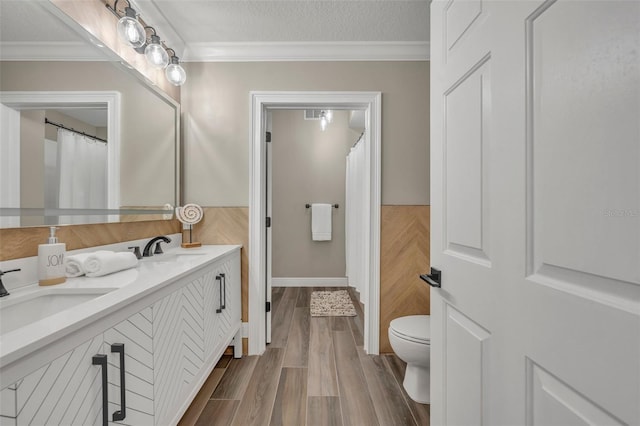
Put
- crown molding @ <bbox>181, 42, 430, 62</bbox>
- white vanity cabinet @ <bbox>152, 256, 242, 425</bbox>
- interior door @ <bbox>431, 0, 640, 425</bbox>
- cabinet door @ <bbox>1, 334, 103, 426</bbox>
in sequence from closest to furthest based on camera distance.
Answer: interior door @ <bbox>431, 0, 640, 425</bbox>
cabinet door @ <bbox>1, 334, 103, 426</bbox>
white vanity cabinet @ <bbox>152, 256, 242, 425</bbox>
crown molding @ <bbox>181, 42, 430, 62</bbox>

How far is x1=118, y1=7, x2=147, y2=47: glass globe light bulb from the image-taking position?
5.14 feet

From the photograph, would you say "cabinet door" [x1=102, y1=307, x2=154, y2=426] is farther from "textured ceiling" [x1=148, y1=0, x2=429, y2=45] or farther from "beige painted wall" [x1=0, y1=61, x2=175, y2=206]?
"textured ceiling" [x1=148, y1=0, x2=429, y2=45]

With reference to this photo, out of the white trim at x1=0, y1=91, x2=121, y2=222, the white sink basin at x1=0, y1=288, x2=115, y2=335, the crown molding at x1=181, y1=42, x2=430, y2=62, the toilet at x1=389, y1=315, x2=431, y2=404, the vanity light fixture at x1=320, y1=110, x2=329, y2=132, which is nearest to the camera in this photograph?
the white sink basin at x1=0, y1=288, x2=115, y2=335

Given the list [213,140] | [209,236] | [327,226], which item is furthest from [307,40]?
[327,226]

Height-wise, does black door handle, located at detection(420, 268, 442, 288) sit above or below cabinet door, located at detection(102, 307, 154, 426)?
above

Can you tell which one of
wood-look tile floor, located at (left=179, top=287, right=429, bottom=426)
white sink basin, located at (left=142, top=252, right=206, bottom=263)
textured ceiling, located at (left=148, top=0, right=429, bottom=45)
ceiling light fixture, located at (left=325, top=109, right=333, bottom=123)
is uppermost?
ceiling light fixture, located at (left=325, top=109, right=333, bottom=123)

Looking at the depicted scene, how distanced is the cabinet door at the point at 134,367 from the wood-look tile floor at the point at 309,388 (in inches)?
24.5

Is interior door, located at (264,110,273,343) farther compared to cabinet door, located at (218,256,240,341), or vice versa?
interior door, located at (264,110,273,343)

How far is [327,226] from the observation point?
4199 millimetres

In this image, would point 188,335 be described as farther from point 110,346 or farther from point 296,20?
point 296,20

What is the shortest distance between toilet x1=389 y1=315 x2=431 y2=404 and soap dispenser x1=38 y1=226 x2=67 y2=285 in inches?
65.7

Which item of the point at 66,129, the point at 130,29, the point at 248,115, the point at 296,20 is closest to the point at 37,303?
the point at 66,129

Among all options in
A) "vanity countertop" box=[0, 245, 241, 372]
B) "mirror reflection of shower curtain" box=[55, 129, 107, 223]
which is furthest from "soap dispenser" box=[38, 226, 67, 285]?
"mirror reflection of shower curtain" box=[55, 129, 107, 223]

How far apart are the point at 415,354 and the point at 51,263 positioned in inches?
69.6
